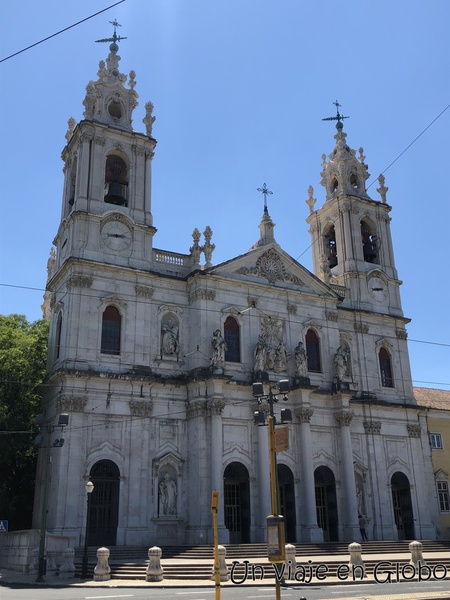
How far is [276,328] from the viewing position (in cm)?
3659

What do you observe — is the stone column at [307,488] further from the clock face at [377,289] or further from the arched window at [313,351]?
the clock face at [377,289]

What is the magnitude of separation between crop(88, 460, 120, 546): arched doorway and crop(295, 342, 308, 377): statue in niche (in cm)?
1131

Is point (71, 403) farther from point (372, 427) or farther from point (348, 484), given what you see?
point (372, 427)

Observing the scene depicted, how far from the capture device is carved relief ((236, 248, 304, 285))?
3716 centimetres

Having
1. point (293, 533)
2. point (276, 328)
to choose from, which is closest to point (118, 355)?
point (276, 328)

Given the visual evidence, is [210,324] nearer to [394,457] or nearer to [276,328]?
[276,328]

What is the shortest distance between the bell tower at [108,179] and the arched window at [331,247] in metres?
14.6

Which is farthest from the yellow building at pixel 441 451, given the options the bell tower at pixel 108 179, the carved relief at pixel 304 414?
the bell tower at pixel 108 179

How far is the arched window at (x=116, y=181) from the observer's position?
3616 centimetres

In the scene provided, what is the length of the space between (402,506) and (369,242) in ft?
58.9

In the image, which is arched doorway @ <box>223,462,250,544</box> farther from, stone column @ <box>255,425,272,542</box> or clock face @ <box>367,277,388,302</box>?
clock face @ <box>367,277,388,302</box>

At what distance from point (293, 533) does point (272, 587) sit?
14.0 metres

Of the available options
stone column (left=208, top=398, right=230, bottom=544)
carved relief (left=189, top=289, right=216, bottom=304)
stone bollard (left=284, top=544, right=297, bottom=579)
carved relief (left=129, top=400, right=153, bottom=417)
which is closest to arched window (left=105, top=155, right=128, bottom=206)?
carved relief (left=189, top=289, right=216, bottom=304)

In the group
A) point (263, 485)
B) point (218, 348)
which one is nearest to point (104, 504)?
point (263, 485)
